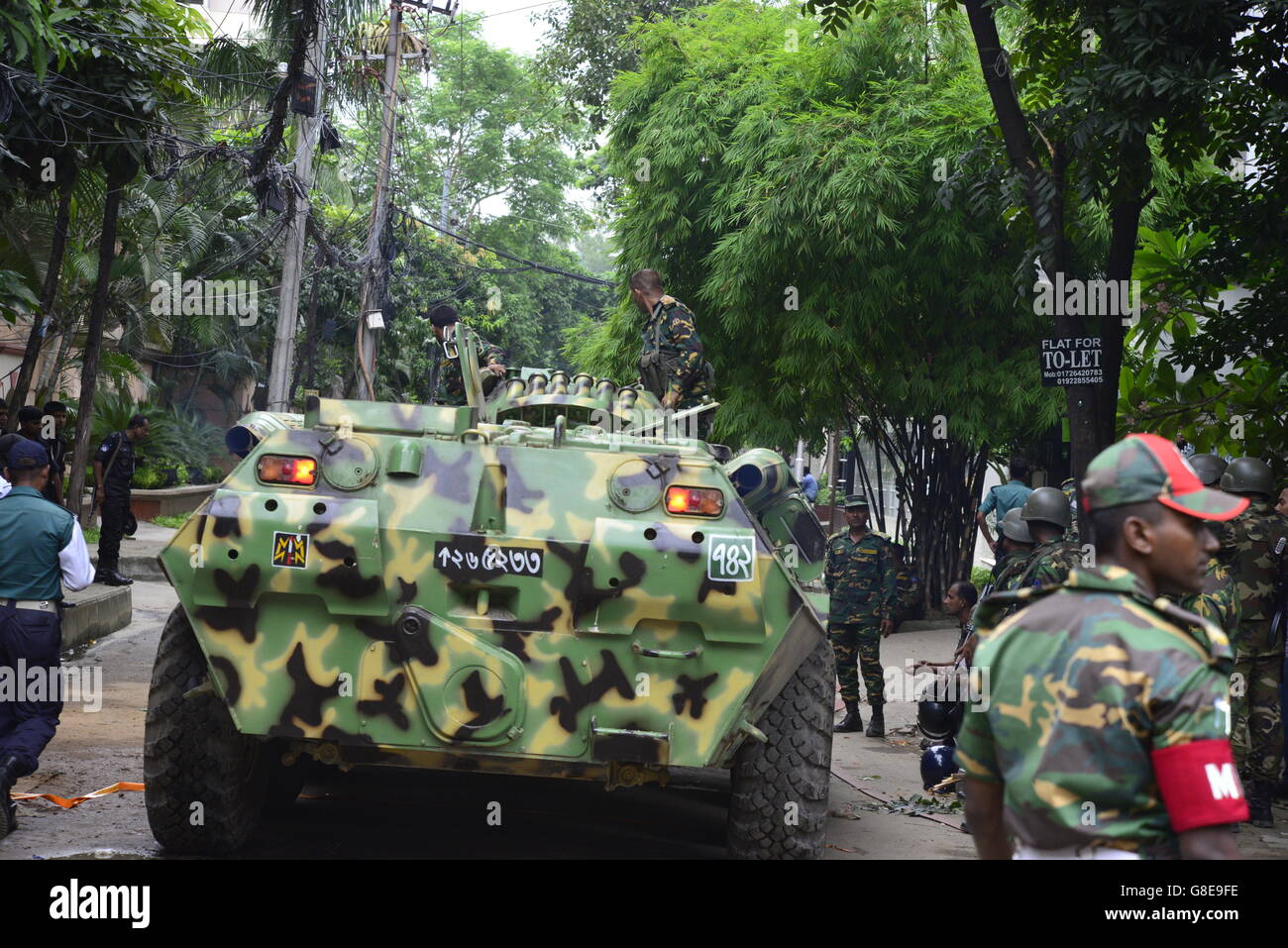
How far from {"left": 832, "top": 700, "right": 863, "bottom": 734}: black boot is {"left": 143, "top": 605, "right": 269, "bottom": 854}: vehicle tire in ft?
20.5

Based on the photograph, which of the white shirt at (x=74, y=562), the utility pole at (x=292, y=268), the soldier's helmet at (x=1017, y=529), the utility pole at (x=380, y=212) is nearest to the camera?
the white shirt at (x=74, y=562)

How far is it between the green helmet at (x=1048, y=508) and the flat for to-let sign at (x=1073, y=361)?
2.23 ft

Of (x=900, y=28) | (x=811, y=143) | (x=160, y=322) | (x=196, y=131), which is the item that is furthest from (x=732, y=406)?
(x=160, y=322)

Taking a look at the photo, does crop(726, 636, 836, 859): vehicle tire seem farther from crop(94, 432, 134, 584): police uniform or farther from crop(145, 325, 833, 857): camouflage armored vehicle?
crop(94, 432, 134, 584): police uniform

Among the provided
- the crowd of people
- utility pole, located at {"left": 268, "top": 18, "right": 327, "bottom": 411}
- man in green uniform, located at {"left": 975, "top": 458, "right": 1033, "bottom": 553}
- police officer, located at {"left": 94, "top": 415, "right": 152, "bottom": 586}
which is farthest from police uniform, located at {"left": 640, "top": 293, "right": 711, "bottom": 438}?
utility pole, located at {"left": 268, "top": 18, "right": 327, "bottom": 411}

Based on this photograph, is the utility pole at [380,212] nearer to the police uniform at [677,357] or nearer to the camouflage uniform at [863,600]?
the camouflage uniform at [863,600]

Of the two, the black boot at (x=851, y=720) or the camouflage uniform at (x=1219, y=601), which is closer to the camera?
the camouflage uniform at (x=1219, y=601)

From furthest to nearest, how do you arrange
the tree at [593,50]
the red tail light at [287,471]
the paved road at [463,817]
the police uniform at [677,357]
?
1. the tree at [593,50]
2. the police uniform at [677,357]
3. the paved road at [463,817]
4. the red tail light at [287,471]

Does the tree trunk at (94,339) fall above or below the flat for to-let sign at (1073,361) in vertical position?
above

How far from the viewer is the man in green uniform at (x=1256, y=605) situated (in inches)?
320

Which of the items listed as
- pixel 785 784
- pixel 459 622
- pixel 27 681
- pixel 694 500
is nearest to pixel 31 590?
pixel 27 681
